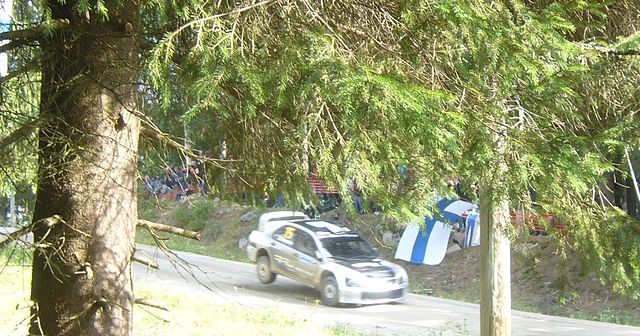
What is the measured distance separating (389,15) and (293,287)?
11.2 m

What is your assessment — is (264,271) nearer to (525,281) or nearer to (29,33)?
(525,281)

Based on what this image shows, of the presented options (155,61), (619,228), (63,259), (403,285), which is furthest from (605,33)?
(403,285)

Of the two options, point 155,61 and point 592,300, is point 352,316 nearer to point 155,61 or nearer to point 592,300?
point 592,300

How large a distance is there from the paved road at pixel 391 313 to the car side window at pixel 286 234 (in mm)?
1081

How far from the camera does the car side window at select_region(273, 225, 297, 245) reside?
569 inches

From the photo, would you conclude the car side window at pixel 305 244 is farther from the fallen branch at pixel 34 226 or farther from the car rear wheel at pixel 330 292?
the fallen branch at pixel 34 226

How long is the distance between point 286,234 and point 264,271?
1.19 metres

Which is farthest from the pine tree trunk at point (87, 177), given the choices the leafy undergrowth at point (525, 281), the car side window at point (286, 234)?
the car side window at point (286, 234)

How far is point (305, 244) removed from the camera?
46.2 feet

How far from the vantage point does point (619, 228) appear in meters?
4.97

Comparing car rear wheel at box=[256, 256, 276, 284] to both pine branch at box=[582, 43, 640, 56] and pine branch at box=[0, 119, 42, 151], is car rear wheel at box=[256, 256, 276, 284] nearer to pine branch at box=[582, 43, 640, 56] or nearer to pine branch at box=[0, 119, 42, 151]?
pine branch at box=[582, 43, 640, 56]

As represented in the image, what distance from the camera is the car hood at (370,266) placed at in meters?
13.4

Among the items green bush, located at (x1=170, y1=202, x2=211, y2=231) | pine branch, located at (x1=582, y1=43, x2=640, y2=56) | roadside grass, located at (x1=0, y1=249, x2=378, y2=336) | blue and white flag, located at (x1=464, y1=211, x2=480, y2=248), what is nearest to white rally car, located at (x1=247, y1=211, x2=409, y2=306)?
roadside grass, located at (x1=0, y1=249, x2=378, y2=336)

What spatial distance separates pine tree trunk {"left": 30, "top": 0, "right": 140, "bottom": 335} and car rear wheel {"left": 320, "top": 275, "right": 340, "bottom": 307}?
30.6ft
